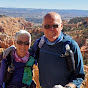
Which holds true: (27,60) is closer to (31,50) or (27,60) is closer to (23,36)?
(31,50)

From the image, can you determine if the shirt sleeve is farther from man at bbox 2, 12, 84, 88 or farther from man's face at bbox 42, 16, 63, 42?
man's face at bbox 42, 16, 63, 42

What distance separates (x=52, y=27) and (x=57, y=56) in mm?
377

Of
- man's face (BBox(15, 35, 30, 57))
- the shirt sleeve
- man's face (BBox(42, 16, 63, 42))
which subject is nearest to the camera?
the shirt sleeve

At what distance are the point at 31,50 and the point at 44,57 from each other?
0.38m

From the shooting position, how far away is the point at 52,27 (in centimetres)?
205

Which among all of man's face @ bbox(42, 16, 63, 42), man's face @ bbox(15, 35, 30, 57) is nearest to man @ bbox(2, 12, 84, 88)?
man's face @ bbox(42, 16, 63, 42)

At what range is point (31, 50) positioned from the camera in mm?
2551

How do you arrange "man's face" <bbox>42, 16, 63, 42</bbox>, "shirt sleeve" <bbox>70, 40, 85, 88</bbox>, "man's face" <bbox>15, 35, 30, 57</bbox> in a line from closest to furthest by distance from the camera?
"shirt sleeve" <bbox>70, 40, 85, 88</bbox>, "man's face" <bbox>42, 16, 63, 42</bbox>, "man's face" <bbox>15, 35, 30, 57</bbox>

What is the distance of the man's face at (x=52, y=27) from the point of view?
79.9 inches

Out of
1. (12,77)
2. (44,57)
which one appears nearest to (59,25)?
(44,57)

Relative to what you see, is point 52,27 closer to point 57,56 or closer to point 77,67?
point 57,56

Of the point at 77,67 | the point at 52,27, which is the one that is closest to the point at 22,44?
the point at 52,27

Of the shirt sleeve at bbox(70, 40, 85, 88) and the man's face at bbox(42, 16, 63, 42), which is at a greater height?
the man's face at bbox(42, 16, 63, 42)

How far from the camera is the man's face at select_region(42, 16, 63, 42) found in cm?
203
